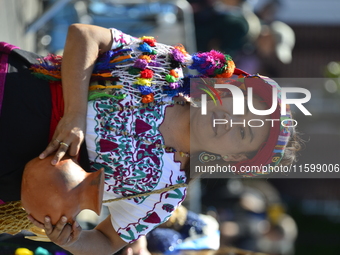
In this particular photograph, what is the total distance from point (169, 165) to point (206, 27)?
3.33 meters

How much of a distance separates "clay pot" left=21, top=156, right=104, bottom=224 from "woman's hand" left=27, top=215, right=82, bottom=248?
0.02m

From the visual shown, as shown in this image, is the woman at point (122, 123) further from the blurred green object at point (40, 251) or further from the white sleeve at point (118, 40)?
the blurred green object at point (40, 251)

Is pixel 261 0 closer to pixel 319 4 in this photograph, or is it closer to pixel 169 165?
pixel 319 4

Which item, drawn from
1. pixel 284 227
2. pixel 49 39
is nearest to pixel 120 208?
pixel 49 39

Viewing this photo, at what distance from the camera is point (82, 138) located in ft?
6.00

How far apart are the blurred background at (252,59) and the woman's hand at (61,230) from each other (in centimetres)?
141

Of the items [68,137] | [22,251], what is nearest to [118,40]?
[68,137]

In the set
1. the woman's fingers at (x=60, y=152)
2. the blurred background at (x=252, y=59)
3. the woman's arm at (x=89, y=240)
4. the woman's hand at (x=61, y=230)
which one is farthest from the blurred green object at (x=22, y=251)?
the woman's fingers at (x=60, y=152)

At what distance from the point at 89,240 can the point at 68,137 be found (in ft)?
1.87

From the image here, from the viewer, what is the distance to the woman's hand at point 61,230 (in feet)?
5.72

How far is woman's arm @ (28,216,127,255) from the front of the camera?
6.00 ft

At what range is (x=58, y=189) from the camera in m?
1.68

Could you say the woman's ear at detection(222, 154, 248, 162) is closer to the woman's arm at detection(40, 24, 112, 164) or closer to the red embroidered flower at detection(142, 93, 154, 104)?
the red embroidered flower at detection(142, 93, 154, 104)

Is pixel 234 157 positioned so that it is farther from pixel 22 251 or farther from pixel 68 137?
pixel 22 251
